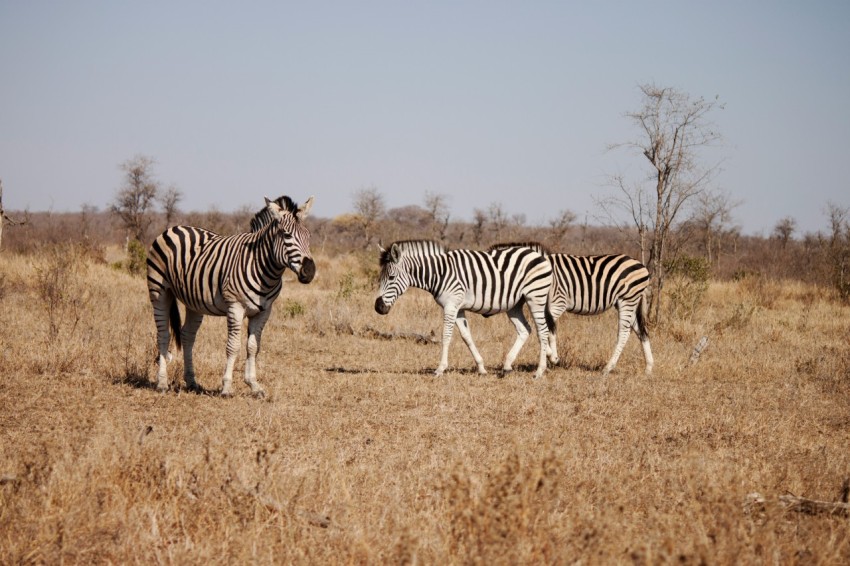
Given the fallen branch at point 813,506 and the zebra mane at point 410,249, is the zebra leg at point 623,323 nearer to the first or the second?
the zebra mane at point 410,249

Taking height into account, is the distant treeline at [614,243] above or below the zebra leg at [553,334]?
above

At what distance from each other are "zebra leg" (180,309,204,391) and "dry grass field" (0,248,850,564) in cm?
19

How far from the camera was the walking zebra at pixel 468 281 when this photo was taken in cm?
1047

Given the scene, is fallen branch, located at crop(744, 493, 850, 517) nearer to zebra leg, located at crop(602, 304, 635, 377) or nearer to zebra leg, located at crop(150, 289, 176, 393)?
zebra leg, located at crop(602, 304, 635, 377)

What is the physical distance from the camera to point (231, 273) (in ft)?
26.8

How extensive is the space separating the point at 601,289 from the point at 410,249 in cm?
304

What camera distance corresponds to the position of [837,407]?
880cm

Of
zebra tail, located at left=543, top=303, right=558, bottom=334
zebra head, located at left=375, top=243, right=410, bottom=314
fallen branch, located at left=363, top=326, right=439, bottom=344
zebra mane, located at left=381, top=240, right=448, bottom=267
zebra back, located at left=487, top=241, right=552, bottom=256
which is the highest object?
zebra back, located at left=487, top=241, right=552, bottom=256

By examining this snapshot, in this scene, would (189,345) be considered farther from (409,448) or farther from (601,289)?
(601,289)

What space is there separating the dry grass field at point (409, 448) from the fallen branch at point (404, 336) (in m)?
0.12

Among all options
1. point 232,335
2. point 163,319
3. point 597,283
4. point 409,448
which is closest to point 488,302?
point 597,283

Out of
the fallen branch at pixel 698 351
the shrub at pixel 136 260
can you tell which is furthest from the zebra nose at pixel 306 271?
the shrub at pixel 136 260

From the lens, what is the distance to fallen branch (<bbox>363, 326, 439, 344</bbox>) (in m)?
13.4

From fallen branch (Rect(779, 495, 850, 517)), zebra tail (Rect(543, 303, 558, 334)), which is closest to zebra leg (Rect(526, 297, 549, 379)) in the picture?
zebra tail (Rect(543, 303, 558, 334))
